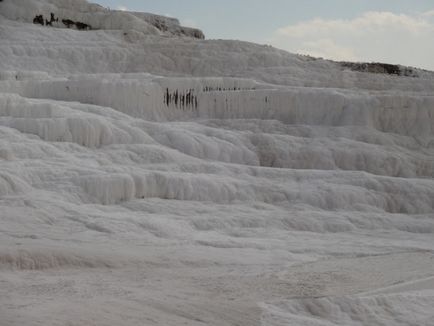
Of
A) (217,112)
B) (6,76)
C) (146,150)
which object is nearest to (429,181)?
(146,150)

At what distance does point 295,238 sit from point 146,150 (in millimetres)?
5765

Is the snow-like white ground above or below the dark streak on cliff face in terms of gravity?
below

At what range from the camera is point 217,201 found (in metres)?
15.6

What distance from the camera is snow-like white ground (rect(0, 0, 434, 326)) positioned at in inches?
348

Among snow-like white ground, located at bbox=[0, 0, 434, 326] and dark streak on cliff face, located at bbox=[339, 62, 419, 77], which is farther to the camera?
dark streak on cliff face, located at bbox=[339, 62, 419, 77]

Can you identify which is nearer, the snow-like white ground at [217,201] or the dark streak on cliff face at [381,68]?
the snow-like white ground at [217,201]

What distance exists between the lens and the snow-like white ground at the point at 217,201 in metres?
8.85

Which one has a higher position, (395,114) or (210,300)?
(395,114)

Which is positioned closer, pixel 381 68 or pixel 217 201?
pixel 217 201

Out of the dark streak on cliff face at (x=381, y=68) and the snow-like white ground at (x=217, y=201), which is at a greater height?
the dark streak on cliff face at (x=381, y=68)

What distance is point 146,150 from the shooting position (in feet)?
58.6

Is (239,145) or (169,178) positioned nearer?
(169,178)

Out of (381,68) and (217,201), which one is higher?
(381,68)

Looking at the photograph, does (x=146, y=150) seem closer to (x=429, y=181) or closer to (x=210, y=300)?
(x=429, y=181)
